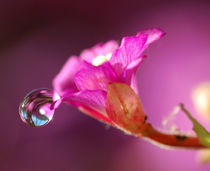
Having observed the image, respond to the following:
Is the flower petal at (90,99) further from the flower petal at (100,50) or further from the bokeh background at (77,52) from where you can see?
the bokeh background at (77,52)

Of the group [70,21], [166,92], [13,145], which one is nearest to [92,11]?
[70,21]

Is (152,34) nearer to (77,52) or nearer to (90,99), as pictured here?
(90,99)

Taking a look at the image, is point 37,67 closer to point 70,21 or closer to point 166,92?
point 70,21

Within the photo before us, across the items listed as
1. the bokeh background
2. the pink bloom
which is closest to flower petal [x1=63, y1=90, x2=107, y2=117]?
the pink bloom

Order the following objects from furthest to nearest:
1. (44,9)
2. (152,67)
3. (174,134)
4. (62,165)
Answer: (44,9)
(152,67)
(62,165)
(174,134)

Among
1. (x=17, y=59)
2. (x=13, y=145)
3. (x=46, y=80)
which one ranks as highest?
(x=17, y=59)

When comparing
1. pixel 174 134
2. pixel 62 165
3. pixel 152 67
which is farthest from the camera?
pixel 152 67

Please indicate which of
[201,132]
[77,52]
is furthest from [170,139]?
[77,52]
